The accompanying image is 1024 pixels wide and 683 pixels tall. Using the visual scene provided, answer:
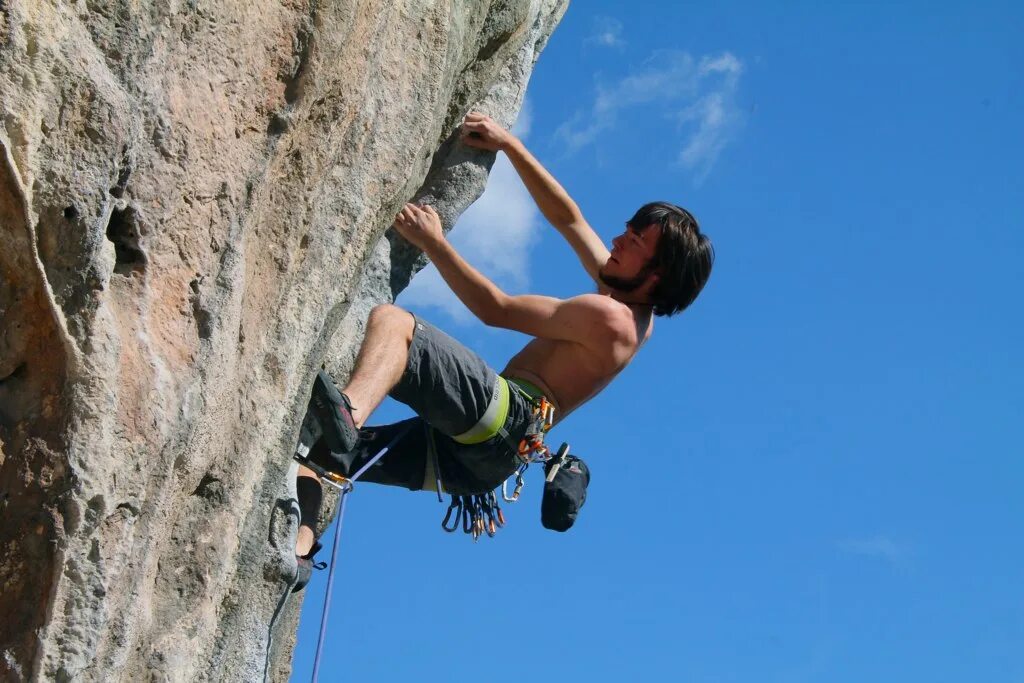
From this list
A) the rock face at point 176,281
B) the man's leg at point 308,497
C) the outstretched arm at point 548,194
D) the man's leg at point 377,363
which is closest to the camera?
the rock face at point 176,281

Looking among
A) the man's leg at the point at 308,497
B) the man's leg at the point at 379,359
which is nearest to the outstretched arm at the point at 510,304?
the man's leg at the point at 379,359

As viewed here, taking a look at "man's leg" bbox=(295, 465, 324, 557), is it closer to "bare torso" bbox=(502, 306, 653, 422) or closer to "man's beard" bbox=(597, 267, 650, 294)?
"bare torso" bbox=(502, 306, 653, 422)

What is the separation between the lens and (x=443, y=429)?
18.1 feet

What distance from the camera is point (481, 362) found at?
5430 millimetres

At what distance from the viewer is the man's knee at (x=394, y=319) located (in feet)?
17.1

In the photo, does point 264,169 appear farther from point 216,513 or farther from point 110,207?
point 216,513

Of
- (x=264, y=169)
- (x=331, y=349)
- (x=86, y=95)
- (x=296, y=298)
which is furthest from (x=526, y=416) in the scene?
(x=86, y=95)

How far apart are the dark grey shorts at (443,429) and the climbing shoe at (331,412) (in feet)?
1.39

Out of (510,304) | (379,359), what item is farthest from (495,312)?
(379,359)

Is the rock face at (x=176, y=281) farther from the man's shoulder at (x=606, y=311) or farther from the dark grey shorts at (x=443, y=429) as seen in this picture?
the man's shoulder at (x=606, y=311)

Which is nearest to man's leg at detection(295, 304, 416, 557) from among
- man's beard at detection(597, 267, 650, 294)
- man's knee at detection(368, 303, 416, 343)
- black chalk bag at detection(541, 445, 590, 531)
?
man's knee at detection(368, 303, 416, 343)

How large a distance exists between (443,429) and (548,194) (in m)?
1.39

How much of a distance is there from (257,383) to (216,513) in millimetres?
396

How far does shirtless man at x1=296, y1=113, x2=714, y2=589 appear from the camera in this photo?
5246mm
